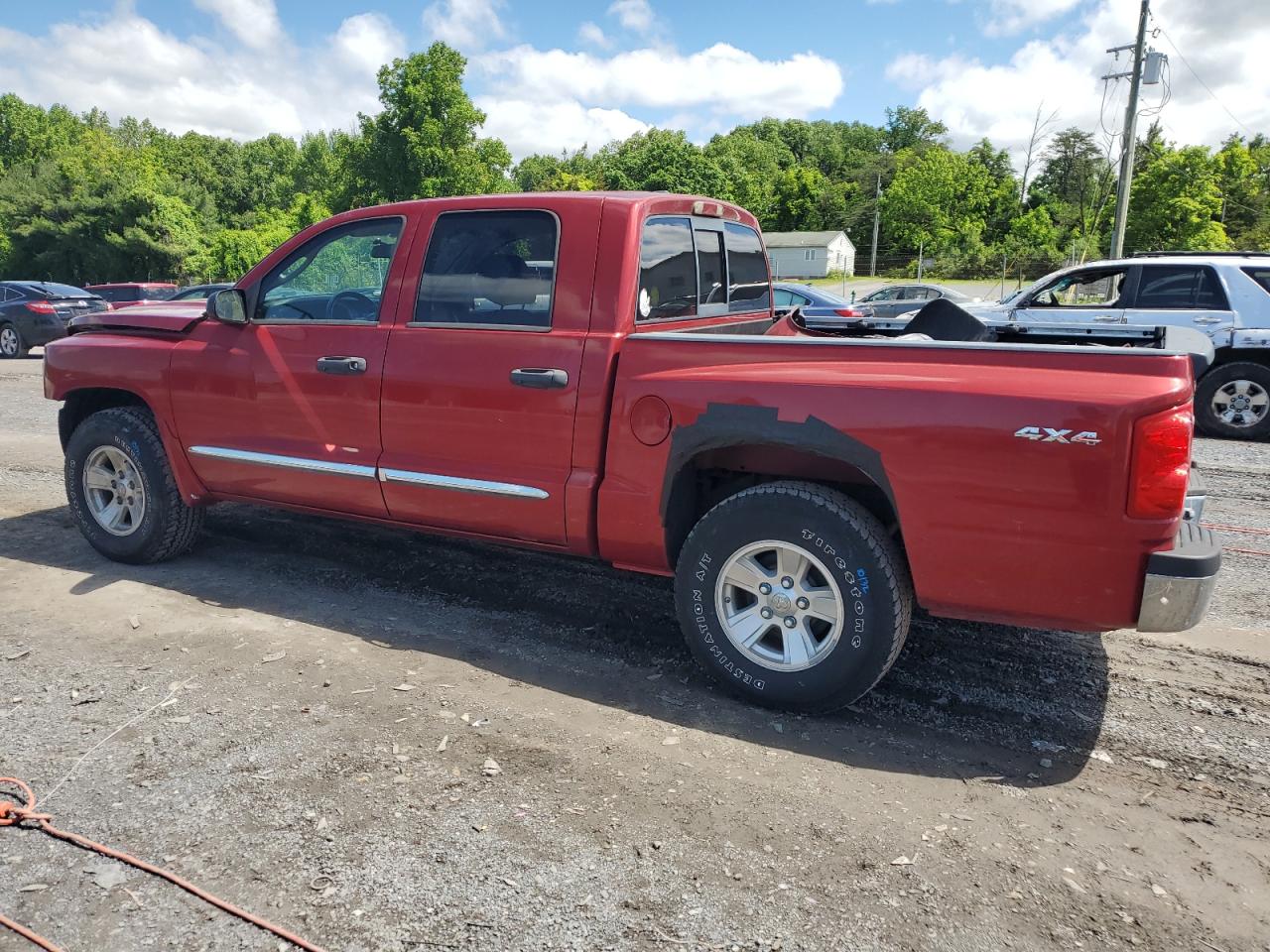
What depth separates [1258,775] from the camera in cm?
305

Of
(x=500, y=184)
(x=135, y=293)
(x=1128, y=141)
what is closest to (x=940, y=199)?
(x=500, y=184)

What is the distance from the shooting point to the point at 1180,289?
9.97m

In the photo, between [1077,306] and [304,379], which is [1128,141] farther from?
[304,379]

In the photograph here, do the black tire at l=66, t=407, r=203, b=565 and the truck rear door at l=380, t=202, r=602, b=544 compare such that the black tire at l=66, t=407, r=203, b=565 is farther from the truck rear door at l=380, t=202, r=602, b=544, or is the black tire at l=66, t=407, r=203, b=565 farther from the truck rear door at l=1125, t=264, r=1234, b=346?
the truck rear door at l=1125, t=264, r=1234, b=346

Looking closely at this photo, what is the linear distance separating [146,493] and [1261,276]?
34.9 feet

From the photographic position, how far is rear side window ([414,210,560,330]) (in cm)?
391

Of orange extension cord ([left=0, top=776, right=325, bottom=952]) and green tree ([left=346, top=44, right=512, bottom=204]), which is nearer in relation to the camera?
orange extension cord ([left=0, top=776, right=325, bottom=952])

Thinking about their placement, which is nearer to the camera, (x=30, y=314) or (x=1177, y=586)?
(x=1177, y=586)

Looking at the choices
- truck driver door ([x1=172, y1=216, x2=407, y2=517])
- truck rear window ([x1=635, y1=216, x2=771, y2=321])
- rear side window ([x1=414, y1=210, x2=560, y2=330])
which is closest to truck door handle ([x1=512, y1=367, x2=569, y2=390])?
rear side window ([x1=414, y1=210, x2=560, y2=330])

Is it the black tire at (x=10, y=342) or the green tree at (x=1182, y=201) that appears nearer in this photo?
the black tire at (x=10, y=342)

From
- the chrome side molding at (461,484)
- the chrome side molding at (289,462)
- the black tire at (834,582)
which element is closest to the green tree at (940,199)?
the chrome side molding at (289,462)

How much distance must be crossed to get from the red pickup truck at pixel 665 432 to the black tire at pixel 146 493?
0.02 meters

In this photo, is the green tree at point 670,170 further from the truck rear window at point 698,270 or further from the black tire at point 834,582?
the black tire at point 834,582

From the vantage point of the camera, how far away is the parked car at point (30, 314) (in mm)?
18531
